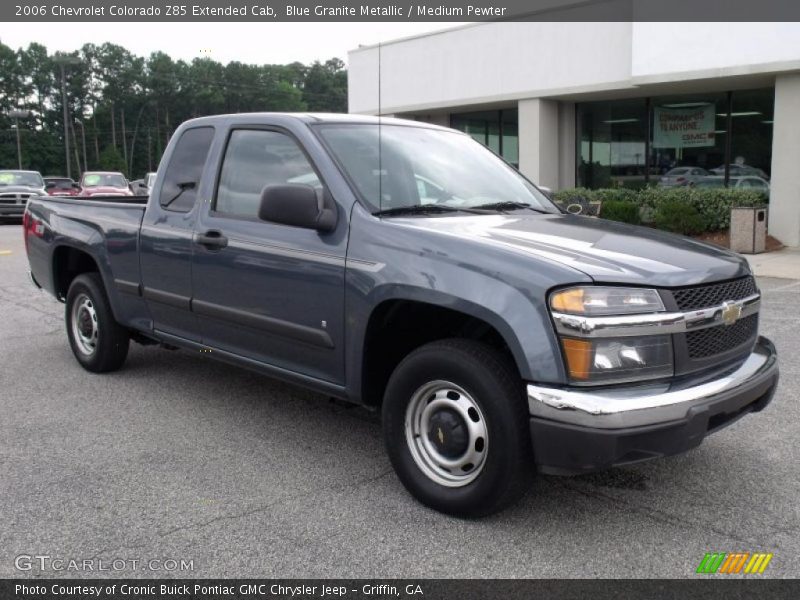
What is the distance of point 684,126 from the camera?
1788cm

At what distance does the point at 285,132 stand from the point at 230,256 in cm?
77

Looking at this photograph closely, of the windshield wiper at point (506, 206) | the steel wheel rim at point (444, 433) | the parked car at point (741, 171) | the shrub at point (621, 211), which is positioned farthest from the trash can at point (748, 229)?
the steel wheel rim at point (444, 433)

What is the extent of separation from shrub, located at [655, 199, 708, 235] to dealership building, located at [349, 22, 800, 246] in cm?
142

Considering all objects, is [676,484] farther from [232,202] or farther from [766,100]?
[766,100]

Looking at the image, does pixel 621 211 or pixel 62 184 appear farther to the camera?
pixel 62 184

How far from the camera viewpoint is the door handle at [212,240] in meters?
4.58

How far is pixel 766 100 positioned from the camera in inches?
651

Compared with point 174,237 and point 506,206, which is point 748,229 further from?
point 174,237

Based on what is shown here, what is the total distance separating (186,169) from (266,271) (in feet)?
4.30

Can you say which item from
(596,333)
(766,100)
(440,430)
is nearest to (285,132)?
(440,430)

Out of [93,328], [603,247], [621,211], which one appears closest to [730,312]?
[603,247]

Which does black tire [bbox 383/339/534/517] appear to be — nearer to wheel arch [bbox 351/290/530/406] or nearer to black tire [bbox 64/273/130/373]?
wheel arch [bbox 351/290/530/406]

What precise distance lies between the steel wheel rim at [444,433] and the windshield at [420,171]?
1035mm

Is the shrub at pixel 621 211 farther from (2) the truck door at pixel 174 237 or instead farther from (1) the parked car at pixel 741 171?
(2) the truck door at pixel 174 237
